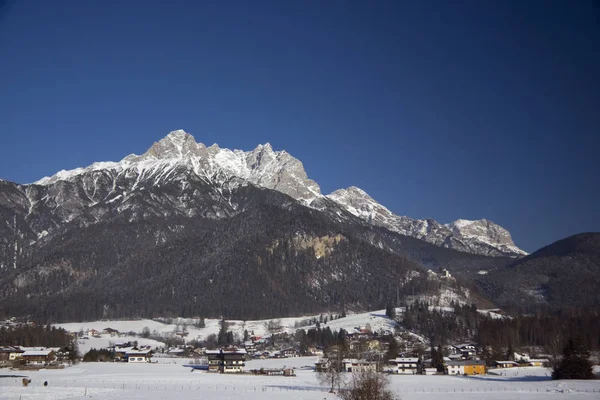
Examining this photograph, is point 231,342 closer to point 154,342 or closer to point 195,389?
point 154,342

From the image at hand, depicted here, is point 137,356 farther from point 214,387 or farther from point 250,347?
point 214,387

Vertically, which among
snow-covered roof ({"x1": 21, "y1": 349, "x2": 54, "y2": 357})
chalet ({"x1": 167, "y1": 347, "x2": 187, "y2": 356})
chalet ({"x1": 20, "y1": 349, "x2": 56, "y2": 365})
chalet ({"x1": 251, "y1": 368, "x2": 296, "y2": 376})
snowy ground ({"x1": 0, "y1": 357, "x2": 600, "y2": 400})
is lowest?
chalet ({"x1": 251, "y1": 368, "x2": 296, "y2": 376})

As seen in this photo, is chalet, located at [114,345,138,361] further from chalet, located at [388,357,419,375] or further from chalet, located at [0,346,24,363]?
chalet, located at [388,357,419,375]

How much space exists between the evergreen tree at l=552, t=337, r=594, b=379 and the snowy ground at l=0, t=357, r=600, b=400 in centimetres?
232

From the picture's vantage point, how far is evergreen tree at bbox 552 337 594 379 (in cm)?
9125

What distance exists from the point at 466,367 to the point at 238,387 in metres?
47.7

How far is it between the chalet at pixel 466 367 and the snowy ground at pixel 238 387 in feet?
22.0

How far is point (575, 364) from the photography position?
9150cm

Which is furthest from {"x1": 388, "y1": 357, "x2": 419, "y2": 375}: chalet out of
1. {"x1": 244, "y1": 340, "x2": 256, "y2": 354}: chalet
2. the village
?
{"x1": 244, "y1": 340, "x2": 256, "y2": 354}: chalet

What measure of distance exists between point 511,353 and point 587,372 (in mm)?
49125

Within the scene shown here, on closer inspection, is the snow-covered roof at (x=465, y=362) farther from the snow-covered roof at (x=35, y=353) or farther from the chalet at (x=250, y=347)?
the snow-covered roof at (x=35, y=353)

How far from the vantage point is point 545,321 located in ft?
594

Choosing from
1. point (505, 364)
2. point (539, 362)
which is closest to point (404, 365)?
point (505, 364)

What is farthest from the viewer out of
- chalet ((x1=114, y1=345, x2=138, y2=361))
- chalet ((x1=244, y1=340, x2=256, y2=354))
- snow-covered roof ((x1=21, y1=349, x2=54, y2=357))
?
chalet ((x1=244, y1=340, x2=256, y2=354))
